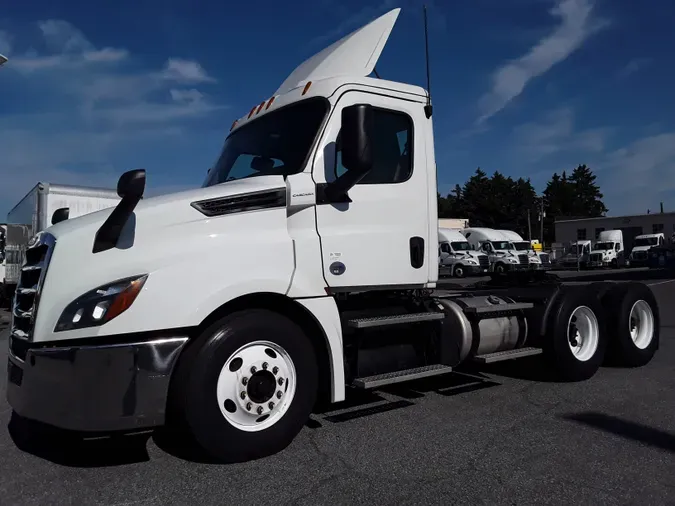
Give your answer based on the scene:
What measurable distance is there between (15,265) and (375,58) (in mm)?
14748

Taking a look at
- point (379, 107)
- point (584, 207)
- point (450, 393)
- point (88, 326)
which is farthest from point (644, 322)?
point (584, 207)

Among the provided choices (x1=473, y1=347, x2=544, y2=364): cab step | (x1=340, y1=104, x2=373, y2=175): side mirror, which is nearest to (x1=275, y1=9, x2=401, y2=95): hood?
(x1=340, y1=104, x2=373, y2=175): side mirror

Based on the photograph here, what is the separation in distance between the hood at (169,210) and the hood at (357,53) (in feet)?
4.80

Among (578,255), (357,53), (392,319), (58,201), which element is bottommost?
(392,319)

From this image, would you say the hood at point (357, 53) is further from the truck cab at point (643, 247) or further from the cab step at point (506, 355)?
the truck cab at point (643, 247)

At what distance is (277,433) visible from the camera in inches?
158

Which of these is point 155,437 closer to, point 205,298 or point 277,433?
point 277,433

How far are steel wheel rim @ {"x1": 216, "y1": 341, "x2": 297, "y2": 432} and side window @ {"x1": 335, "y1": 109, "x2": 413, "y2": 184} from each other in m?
1.68

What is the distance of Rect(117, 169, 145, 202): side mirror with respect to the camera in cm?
361

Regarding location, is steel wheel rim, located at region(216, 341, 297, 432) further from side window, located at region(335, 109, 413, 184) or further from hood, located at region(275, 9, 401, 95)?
hood, located at region(275, 9, 401, 95)

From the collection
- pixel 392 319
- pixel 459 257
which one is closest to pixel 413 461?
pixel 392 319

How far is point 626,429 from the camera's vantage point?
15.2 ft

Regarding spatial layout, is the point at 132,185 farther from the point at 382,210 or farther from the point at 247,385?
the point at 382,210

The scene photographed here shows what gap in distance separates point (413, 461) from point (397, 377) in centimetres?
75
